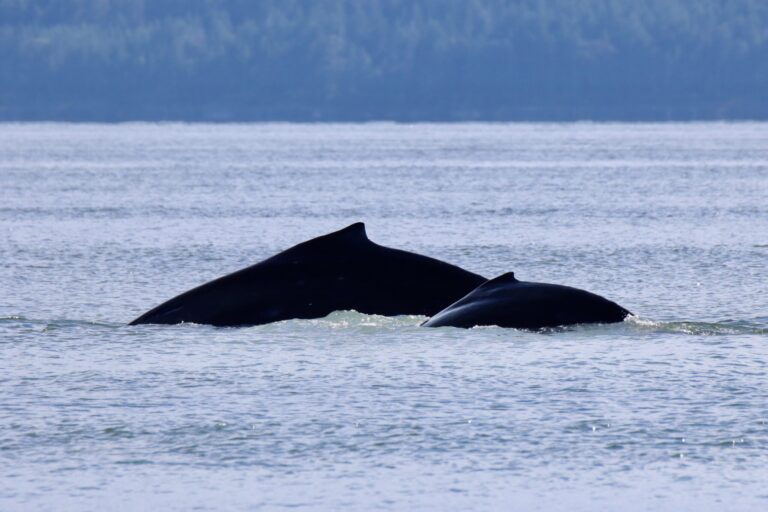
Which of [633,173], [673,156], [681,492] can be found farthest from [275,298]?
[673,156]

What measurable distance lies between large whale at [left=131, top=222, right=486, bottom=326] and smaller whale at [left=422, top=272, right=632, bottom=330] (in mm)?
366

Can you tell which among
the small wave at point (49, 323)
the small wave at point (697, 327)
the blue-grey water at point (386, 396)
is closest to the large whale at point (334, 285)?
the blue-grey water at point (386, 396)

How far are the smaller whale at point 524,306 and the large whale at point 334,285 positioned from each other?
0.37 meters

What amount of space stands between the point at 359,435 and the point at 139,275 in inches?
614

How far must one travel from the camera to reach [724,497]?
12562 mm

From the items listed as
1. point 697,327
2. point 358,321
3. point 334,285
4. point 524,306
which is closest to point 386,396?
point 334,285

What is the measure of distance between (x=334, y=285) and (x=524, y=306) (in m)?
2.14

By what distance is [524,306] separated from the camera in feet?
66.1

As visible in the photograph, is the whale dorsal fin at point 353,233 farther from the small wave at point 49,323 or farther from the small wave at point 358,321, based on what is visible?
the small wave at point 49,323

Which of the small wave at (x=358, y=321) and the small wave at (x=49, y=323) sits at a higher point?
the small wave at (x=49, y=323)

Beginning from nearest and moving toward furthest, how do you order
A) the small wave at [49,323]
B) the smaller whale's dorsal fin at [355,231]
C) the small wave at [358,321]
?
the smaller whale's dorsal fin at [355,231] → the small wave at [358,321] → the small wave at [49,323]

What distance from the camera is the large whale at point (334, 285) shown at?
20.0m

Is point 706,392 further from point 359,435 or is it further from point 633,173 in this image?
point 633,173

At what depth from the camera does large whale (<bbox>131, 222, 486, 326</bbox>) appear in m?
20.0
